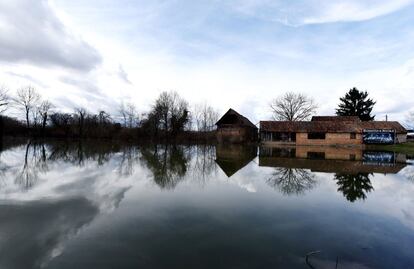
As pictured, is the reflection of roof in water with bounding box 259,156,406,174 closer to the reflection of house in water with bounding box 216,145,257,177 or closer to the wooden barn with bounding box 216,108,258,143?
the reflection of house in water with bounding box 216,145,257,177

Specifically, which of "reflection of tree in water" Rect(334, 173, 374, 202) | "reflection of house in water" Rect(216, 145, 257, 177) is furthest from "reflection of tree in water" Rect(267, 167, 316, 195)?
"reflection of house in water" Rect(216, 145, 257, 177)

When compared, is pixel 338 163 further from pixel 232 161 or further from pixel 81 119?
pixel 81 119

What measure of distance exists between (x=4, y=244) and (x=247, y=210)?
A: 611 cm

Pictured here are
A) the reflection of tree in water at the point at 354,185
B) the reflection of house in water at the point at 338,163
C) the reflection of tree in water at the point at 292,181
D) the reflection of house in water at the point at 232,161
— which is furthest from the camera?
the reflection of house in water at the point at 338,163

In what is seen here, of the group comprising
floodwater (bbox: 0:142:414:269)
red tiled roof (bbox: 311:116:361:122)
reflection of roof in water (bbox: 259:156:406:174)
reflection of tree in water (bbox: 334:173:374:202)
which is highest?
red tiled roof (bbox: 311:116:361:122)

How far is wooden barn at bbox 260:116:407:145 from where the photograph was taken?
47.0 m

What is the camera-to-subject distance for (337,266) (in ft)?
17.7

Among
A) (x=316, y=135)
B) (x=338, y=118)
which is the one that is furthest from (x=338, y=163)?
(x=338, y=118)

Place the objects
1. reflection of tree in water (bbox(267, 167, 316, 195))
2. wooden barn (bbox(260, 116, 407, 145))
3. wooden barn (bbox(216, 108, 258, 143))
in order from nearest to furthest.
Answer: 1. reflection of tree in water (bbox(267, 167, 316, 195))
2. wooden barn (bbox(260, 116, 407, 145))
3. wooden barn (bbox(216, 108, 258, 143))

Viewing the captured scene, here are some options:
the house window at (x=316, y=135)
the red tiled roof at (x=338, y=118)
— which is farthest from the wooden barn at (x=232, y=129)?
the red tiled roof at (x=338, y=118)

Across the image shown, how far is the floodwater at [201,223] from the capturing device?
5633 mm

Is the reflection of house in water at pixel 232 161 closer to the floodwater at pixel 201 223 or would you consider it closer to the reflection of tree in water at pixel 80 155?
the floodwater at pixel 201 223

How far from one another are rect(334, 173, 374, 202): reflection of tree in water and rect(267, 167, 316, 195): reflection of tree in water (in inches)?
49.6

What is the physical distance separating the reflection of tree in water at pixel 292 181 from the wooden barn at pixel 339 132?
31838 mm
